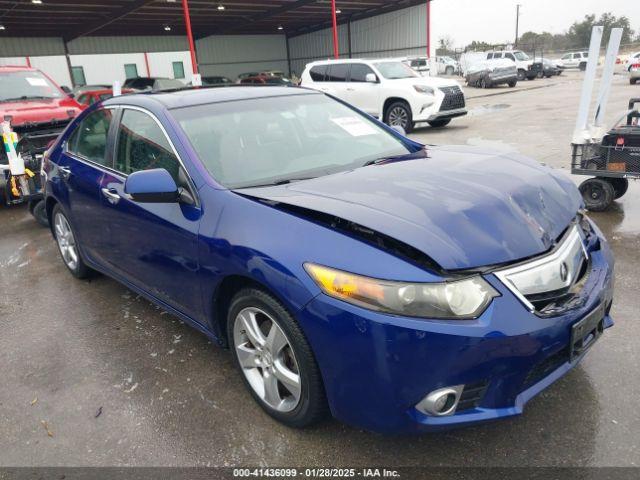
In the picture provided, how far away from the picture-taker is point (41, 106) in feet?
25.5

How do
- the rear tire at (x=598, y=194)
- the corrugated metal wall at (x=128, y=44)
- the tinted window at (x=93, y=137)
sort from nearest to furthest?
the tinted window at (x=93, y=137), the rear tire at (x=598, y=194), the corrugated metal wall at (x=128, y=44)

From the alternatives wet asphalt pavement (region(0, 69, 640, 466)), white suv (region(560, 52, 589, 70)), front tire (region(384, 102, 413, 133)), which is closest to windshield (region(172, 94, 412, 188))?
wet asphalt pavement (region(0, 69, 640, 466))

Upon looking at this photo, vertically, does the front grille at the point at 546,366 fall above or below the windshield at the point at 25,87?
below

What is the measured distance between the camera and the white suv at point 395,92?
1237 cm

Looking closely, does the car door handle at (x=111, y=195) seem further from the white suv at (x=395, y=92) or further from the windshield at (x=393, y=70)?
the windshield at (x=393, y=70)

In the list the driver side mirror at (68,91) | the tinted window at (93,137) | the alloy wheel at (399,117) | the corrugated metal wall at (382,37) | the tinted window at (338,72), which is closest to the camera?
the tinted window at (93,137)

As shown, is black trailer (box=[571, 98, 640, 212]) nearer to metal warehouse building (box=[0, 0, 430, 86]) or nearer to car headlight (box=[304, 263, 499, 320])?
car headlight (box=[304, 263, 499, 320])

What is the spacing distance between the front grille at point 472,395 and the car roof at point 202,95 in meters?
2.30

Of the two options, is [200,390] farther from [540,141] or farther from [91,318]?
[540,141]

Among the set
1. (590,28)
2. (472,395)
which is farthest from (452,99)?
(590,28)

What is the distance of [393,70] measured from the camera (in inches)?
518

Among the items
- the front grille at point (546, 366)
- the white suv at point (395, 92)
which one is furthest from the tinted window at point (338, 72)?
the front grille at point (546, 366)

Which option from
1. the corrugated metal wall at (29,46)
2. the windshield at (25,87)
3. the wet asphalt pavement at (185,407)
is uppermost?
the corrugated metal wall at (29,46)

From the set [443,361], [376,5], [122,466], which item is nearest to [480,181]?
[443,361]
